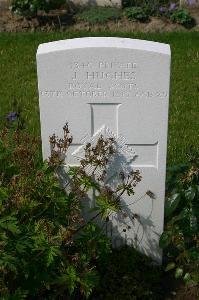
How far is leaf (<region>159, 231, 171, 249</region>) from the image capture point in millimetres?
3535

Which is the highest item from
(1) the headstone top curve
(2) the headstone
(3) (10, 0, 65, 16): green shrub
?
(1) the headstone top curve

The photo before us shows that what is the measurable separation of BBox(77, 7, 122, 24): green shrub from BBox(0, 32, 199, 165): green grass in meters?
0.41

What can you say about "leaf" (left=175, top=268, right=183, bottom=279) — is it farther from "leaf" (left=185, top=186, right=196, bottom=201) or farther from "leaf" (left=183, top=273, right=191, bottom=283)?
"leaf" (left=185, top=186, right=196, bottom=201)

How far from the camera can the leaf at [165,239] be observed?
139 inches

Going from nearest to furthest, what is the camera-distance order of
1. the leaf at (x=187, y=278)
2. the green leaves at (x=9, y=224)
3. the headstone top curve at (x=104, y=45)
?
1. the green leaves at (x=9, y=224)
2. the headstone top curve at (x=104, y=45)
3. the leaf at (x=187, y=278)

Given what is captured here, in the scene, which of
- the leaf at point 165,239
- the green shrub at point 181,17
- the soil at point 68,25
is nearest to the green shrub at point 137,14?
the soil at point 68,25

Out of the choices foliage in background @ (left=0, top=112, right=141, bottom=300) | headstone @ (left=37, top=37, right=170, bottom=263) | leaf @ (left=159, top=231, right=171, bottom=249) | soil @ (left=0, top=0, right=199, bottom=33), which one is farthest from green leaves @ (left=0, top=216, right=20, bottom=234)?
soil @ (left=0, top=0, right=199, bottom=33)

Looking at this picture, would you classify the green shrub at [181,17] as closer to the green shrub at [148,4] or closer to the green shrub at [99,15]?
the green shrub at [148,4]

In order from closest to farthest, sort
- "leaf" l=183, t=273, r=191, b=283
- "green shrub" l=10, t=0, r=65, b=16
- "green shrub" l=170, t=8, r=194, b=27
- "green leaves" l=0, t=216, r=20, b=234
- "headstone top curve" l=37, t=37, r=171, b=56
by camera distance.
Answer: "green leaves" l=0, t=216, r=20, b=234, "headstone top curve" l=37, t=37, r=171, b=56, "leaf" l=183, t=273, r=191, b=283, "green shrub" l=10, t=0, r=65, b=16, "green shrub" l=170, t=8, r=194, b=27

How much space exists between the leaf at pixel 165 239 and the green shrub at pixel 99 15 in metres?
4.92

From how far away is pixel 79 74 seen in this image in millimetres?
3324

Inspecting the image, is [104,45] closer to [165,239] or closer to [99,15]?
[165,239]

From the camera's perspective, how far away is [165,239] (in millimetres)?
3545

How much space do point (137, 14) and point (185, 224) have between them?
4946mm
